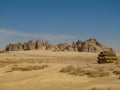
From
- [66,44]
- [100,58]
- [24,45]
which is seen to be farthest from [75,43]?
[100,58]

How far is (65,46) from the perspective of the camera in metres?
129

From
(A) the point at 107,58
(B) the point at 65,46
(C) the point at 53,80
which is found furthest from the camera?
(B) the point at 65,46

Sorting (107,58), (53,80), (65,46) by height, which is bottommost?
(53,80)

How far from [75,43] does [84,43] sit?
248 inches

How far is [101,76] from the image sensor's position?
17953mm

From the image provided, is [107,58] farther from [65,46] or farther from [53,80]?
[65,46]

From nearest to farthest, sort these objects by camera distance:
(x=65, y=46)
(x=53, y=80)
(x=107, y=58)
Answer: (x=53, y=80) → (x=107, y=58) → (x=65, y=46)

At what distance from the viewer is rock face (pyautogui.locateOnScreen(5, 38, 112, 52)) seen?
12350 cm

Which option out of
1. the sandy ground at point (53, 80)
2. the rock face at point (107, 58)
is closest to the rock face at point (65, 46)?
the rock face at point (107, 58)

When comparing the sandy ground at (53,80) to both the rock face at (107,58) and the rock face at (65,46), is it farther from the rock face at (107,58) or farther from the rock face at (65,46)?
the rock face at (65,46)

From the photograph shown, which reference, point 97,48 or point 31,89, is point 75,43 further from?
point 31,89

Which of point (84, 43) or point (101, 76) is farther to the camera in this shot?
point (84, 43)

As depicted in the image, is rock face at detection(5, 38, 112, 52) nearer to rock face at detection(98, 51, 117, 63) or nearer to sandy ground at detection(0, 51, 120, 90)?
rock face at detection(98, 51, 117, 63)

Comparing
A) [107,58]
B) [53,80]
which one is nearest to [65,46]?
[107,58]
